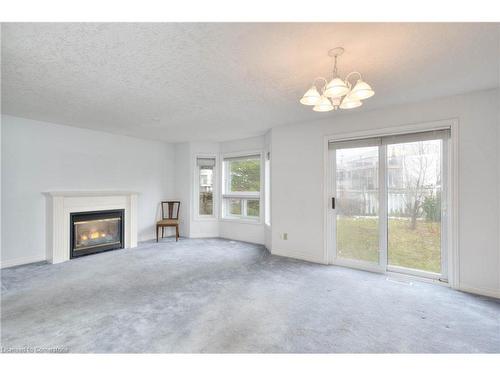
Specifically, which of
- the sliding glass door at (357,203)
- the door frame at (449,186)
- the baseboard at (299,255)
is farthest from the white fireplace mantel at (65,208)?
the door frame at (449,186)

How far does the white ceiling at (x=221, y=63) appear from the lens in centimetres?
167

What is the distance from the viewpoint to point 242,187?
5.47 metres

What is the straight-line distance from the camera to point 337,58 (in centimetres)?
200

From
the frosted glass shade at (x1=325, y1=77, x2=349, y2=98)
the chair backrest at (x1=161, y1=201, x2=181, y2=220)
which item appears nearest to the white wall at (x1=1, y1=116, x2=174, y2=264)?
the chair backrest at (x1=161, y1=201, x2=181, y2=220)

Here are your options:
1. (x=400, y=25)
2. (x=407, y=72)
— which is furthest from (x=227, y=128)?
(x=400, y=25)

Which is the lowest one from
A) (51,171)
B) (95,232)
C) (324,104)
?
(95,232)

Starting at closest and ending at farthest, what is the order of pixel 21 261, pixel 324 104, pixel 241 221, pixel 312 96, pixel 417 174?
pixel 312 96 → pixel 324 104 → pixel 417 174 → pixel 21 261 → pixel 241 221

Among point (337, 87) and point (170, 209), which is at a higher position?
point (337, 87)

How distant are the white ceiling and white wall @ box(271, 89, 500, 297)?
228mm

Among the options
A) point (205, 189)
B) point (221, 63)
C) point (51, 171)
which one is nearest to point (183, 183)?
point (205, 189)

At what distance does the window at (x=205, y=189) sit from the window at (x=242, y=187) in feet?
1.12

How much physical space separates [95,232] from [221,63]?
4.06 m

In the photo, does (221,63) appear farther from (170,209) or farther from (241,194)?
(170,209)

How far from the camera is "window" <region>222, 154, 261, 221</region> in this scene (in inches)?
207
